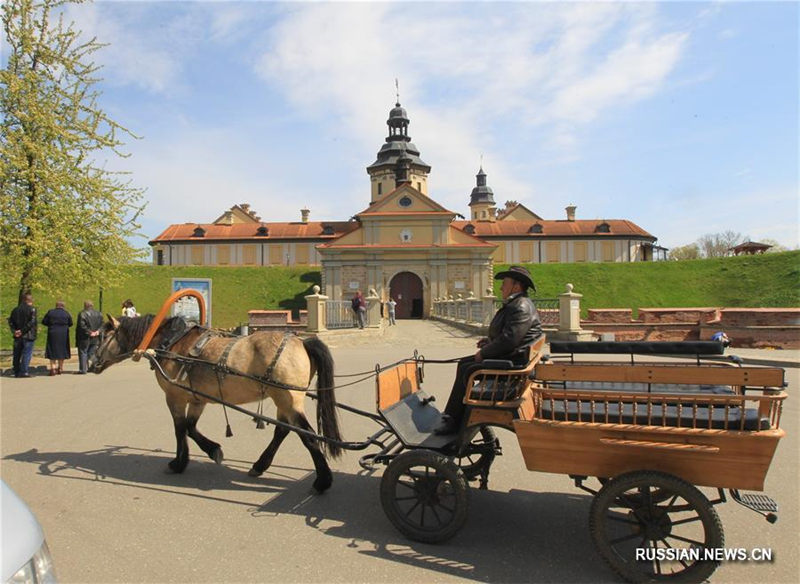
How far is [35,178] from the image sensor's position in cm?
1309

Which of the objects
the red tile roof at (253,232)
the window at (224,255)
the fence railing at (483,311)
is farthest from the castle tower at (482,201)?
the fence railing at (483,311)

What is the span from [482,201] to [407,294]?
170 feet

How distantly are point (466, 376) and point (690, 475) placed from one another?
1.63m

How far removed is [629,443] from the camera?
307cm

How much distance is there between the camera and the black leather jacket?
12.4 ft

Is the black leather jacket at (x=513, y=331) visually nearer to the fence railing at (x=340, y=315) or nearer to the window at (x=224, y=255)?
the fence railing at (x=340, y=315)

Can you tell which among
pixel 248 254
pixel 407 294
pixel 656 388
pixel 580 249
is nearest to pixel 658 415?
pixel 656 388

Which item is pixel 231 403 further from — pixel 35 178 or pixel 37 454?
pixel 35 178

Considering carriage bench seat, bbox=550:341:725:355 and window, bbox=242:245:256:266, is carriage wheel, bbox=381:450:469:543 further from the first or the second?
window, bbox=242:245:256:266

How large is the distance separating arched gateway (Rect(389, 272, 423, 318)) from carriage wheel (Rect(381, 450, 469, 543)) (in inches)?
1406

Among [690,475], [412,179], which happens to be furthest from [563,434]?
[412,179]

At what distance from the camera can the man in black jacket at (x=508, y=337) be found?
380 centimetres

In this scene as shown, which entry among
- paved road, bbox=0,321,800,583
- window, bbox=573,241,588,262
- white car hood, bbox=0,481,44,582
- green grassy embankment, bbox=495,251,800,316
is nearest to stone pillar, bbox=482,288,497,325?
paved road, bbox=0,321,800,583

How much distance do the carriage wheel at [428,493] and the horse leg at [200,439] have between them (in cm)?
222
